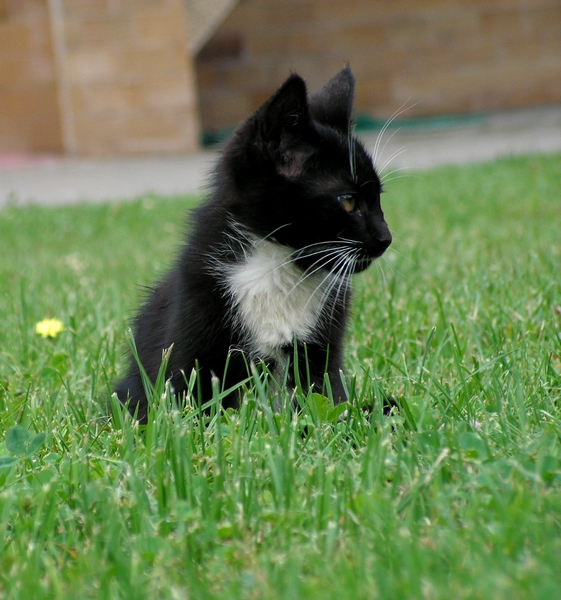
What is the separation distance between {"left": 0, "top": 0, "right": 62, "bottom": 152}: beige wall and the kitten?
964 cm

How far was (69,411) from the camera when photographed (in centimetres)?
256

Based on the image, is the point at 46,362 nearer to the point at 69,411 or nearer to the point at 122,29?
the point at 69,411

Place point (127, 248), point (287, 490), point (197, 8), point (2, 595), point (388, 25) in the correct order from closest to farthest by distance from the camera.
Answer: point (2, 595) → point (287, 490) → point (127, 248) → point (197, 8) → point (388, 25)

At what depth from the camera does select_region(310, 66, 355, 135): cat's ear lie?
274 cm

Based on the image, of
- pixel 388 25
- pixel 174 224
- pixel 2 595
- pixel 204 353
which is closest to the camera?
pixel 2 595

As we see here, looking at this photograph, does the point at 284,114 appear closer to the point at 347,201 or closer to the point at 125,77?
the point at 347,201

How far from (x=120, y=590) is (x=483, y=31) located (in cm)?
1323

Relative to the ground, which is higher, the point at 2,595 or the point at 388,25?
the point at 388,25

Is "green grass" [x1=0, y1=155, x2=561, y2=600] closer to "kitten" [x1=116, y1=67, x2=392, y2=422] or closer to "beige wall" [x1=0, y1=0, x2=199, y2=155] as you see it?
"kitten" [x1=116, y1=67, x2=392, y2=422]

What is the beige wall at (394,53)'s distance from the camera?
42.4 feet

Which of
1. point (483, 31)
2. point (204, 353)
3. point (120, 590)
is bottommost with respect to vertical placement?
point (120, 590)

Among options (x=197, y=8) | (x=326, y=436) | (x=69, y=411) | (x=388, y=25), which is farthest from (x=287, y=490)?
(x=388, y=25)

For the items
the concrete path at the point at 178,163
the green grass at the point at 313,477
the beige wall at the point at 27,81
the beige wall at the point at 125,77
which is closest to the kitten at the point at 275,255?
the green grass at the point at 313,477

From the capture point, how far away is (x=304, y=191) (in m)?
2.51
